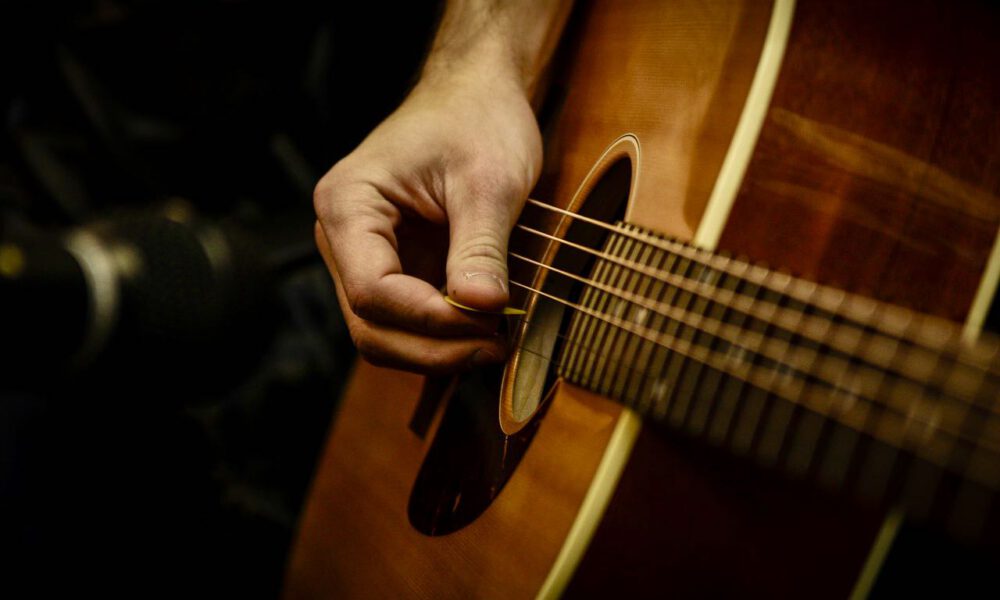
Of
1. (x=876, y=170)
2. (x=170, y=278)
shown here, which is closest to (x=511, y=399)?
(x=876, y=170)

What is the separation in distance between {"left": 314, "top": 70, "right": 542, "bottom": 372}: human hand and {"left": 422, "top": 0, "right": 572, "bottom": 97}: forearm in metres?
0.02

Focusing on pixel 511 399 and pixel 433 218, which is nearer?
pixel 511 399

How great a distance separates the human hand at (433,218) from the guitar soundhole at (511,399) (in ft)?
0.14

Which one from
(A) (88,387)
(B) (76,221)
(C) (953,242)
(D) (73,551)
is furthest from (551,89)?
(B) (76,221)

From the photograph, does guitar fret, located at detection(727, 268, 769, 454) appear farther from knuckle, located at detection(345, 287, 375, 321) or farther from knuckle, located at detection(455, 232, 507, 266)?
knuckle, located at detection(345, 287, 375, 321)

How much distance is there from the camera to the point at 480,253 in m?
0.60

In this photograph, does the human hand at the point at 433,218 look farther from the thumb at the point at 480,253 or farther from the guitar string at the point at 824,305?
the guitar string at the point at 824,305

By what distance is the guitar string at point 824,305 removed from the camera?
35cm

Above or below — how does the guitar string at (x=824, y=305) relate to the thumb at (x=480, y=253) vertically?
above

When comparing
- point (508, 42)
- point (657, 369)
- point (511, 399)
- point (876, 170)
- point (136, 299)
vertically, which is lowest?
point (136, 299)

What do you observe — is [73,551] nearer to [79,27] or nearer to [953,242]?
[79,27]

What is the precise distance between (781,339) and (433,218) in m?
0.44

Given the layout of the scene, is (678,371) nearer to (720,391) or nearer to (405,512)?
(720,391)

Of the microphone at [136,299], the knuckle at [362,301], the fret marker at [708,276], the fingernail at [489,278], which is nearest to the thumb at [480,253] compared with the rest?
the fingernail at [489,278]
